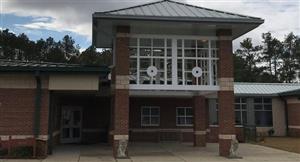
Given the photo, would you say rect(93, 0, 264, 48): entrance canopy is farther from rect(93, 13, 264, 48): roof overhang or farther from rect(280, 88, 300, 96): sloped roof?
rect(280, 88, 300, 96): sloped roof

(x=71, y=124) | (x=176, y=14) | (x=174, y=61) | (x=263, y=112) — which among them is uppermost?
(x=176, y=14)

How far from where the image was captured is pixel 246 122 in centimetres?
3600

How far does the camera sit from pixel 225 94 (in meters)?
19.1

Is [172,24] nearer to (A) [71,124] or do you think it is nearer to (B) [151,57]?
(B) [151,57]

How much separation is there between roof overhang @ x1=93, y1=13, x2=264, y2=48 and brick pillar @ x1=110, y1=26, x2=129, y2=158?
703 millimetres

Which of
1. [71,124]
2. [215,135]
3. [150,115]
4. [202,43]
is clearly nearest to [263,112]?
[215,135]

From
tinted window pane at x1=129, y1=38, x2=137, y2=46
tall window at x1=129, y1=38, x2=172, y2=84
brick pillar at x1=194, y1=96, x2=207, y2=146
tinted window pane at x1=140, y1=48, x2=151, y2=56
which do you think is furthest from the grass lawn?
tinted window pane at x1=129, y1=38, x2=137, y2=46

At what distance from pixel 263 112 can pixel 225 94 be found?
1850 centimetres

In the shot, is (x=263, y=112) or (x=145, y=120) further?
(x=263, y=112)

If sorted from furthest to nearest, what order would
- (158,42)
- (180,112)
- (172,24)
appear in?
(180,112), (158,42), (172,24)

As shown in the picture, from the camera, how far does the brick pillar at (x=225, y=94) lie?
18.8m

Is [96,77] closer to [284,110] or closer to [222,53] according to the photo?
[222,53]

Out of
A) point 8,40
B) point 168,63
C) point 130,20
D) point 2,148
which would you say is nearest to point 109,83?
point 168,63

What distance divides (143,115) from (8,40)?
5055 cm
